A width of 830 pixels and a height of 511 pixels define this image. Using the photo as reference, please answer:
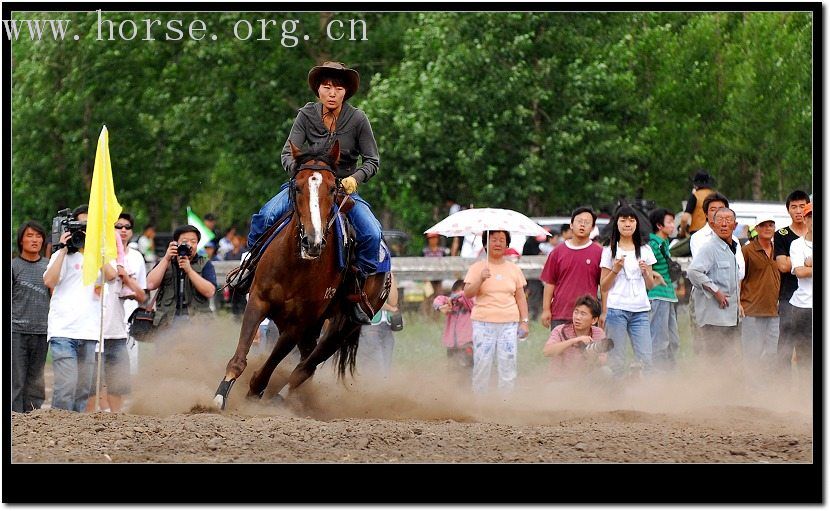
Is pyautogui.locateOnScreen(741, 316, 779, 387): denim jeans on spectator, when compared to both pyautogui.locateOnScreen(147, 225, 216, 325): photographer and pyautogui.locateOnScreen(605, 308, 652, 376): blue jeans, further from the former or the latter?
pyautogui.locateOnScreen(147, 225, 216, 325): photographer

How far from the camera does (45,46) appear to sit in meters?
28.0

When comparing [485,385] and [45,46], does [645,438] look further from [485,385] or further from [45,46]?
[45,46]

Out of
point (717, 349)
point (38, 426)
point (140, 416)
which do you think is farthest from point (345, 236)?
point (717, 349)

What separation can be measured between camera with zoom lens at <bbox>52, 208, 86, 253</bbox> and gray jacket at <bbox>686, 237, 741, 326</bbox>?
611 centimetres

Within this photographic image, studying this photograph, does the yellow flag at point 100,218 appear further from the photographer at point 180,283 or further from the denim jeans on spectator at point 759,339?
the denim jeans on spectator at point 759,339

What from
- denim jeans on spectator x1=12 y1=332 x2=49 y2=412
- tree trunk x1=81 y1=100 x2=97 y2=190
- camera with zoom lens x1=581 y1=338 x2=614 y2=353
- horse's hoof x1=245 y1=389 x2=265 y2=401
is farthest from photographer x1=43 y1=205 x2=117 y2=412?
tree trunk x1=81 y1=100 x2=97 y2=190

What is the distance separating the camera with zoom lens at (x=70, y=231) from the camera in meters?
12.1

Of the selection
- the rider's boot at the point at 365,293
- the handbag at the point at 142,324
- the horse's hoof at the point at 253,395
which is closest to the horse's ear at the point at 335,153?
the rider's boot at the point at 365,293

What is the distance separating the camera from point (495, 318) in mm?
13555

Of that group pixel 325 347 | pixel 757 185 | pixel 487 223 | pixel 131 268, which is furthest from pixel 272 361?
pixel 757 185

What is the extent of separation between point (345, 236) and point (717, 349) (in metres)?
5.00

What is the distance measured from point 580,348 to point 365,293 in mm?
2466

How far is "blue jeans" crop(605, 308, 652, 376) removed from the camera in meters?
13.5

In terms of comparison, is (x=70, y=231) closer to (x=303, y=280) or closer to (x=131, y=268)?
(x=131, y=268)
